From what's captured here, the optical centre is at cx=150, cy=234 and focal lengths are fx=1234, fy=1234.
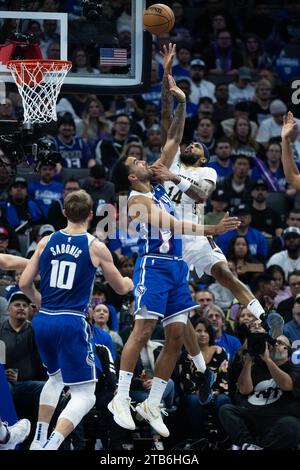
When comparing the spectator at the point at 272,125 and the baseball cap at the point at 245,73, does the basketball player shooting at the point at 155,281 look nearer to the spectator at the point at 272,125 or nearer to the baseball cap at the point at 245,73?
the spectator at the point at 272,125

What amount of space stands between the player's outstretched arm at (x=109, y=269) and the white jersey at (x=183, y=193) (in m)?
1.73

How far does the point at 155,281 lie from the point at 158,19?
2.62 meters

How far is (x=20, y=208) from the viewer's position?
1605 cm

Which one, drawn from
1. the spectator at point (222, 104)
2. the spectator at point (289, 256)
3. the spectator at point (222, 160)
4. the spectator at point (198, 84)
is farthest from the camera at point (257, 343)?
the spectator at point (198, 84)

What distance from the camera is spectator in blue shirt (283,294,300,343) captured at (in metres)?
14.0

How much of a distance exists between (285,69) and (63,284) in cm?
1111

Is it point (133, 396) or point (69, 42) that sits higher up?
point (69, 42)

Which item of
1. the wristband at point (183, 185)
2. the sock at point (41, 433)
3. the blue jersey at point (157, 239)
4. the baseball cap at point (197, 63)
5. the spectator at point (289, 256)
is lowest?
the spectator at point (289, 256)

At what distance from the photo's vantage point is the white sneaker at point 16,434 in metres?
11.2

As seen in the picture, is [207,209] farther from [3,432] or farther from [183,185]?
[3,432]

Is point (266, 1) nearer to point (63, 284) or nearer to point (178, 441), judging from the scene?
point (178, 441)

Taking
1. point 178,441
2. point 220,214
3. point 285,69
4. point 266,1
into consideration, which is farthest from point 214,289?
point 266,1

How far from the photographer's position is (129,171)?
450 inches

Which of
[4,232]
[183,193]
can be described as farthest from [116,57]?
[4,232]
